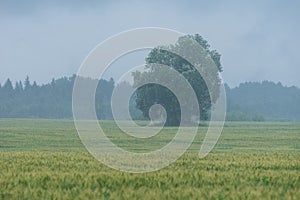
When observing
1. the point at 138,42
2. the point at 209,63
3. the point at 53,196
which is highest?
the point at 209,63

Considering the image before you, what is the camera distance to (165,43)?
3374 inches

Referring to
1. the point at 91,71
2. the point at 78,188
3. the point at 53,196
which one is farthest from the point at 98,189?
the point at 91,71

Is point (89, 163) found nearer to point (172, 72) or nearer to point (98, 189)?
point (98, 189)

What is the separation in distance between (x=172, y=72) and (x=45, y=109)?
11768cm

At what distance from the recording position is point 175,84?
7850cm

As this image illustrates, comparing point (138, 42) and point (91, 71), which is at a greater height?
point (138, 42)

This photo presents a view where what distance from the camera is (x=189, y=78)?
7894 centimetres

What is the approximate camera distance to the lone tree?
7919 cm

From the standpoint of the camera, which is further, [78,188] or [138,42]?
[138,42]

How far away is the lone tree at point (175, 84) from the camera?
79.2 m

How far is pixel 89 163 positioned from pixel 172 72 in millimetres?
60495

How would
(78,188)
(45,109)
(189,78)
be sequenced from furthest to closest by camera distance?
1. (45,109)
2. (189,78)
3. (78,188)

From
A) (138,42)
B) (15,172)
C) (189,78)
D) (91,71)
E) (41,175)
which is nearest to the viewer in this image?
(41,175)

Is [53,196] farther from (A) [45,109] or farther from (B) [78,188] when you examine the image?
(A) [45,109]
